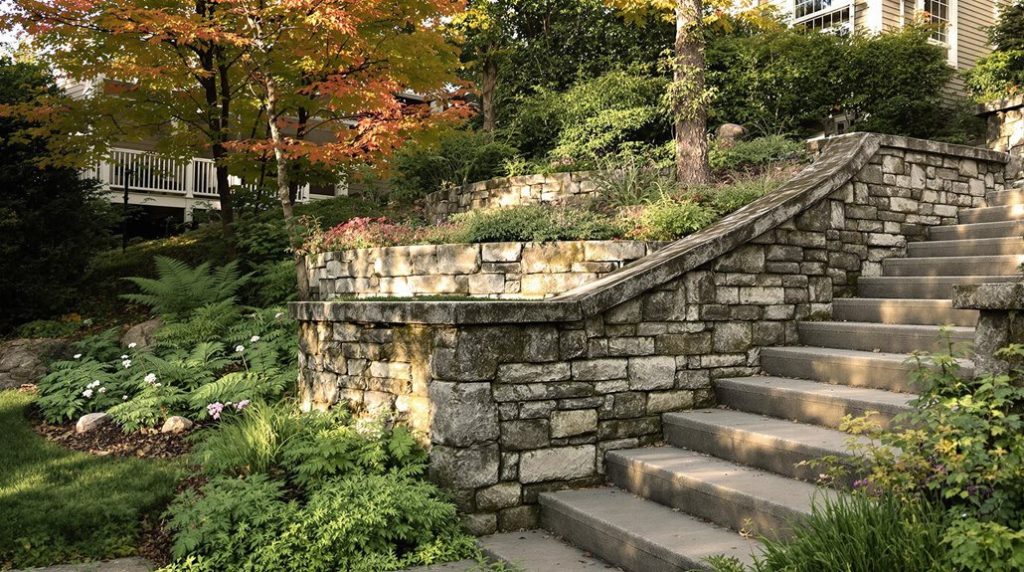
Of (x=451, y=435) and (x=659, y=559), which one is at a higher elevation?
(x=451, y=435)

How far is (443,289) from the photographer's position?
23.8 ft

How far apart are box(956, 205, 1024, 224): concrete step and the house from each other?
9.52 meters

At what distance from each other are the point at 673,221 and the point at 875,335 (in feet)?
7.23

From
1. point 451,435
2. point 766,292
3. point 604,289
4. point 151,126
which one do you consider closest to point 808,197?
point 766,292

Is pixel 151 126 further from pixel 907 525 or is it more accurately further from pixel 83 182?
pixel 907 525

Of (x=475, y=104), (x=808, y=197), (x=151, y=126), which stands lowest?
(x=808, y=197)

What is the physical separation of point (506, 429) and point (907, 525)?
222 centimetres

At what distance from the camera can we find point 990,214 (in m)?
6.35

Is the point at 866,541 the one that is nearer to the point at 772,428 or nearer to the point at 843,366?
the point at 772,428

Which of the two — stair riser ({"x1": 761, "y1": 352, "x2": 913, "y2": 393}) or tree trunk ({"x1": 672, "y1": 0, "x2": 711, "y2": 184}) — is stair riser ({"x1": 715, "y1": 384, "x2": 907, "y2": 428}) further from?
tree trunk ({"x1": 672, "y1": 0, "x2": 711, "y2": 184})

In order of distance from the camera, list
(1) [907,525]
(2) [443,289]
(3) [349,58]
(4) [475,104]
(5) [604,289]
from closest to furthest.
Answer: (1) [907,525]
(5) [604,289]
(2) [443,289]
(3) [349,58]
(4) [475,104]

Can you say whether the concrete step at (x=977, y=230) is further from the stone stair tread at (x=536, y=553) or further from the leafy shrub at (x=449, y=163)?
the leafy shrub at (x=449, y=163)

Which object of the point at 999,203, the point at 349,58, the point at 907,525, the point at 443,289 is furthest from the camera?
the point at 349,58

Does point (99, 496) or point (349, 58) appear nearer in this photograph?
point (99, 496)
